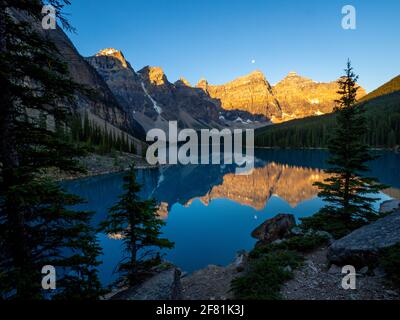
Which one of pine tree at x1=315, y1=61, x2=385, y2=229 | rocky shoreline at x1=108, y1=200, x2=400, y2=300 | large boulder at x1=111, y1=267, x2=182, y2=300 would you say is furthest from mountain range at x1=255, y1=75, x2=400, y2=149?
large boulder at x1=111, y1=267, x2=182, y2=300

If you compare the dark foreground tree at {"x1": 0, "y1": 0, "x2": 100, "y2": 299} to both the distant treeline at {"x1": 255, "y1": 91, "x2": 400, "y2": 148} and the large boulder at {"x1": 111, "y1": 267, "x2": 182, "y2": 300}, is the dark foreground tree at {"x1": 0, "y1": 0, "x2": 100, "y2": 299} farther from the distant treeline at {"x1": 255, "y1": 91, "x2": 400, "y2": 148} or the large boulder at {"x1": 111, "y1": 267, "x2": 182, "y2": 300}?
the distant treeline at {"x1": 255, "y1": 91, "x2": 400, "y2": 148}

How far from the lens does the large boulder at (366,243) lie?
869 centimetres

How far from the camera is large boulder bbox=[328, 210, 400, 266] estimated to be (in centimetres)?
869

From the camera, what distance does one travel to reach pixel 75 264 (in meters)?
6.74

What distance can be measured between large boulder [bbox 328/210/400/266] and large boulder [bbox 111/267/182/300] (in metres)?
6.83

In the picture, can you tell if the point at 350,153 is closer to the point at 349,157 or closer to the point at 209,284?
the point at 349,157

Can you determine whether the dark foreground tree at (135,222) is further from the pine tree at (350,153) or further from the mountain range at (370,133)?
the mountain range at (370,133)

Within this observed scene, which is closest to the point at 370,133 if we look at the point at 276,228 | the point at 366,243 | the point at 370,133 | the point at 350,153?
the point at 370,133

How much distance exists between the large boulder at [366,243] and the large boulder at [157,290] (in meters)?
6.83

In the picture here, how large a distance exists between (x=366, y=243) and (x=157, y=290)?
823 centimetres

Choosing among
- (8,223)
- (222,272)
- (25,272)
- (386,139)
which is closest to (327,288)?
(222,272)

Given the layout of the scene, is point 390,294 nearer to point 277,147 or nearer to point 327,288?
point 327,288

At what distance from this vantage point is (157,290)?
7.71 meters
